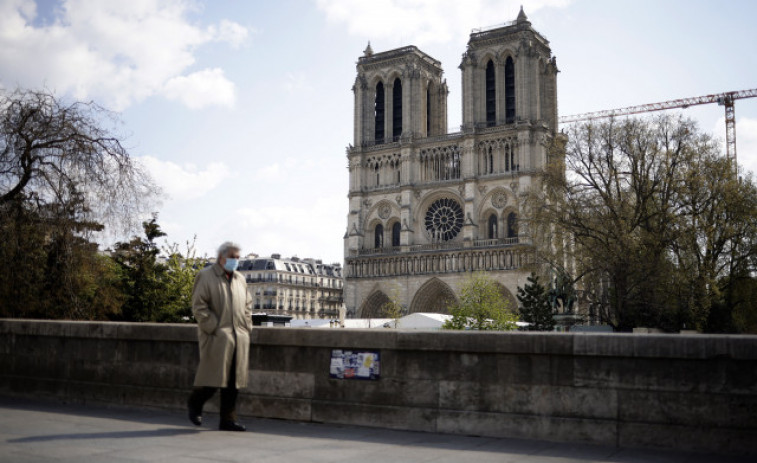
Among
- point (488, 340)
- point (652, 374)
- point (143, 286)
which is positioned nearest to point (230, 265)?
point (488, 340)

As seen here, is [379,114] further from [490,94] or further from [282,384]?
[282,384]

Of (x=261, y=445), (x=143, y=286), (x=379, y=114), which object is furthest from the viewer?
(x=379, y=114)

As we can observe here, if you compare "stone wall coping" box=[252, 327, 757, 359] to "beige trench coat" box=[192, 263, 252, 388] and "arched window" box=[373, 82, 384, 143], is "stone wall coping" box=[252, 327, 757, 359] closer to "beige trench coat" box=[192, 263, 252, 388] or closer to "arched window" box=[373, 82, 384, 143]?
"beige trench coat" box=[192, 263, 252, 388]

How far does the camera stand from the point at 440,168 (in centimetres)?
5994

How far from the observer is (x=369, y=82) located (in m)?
64.2

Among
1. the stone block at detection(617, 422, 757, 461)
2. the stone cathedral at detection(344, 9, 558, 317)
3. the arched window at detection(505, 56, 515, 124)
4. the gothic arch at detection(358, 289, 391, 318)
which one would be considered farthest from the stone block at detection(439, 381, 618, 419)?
the gothic arch at detection(358, 289, 391, 318)

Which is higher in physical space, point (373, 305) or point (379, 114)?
point (379, 114)

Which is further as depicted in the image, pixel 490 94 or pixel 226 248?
pixel 490 94

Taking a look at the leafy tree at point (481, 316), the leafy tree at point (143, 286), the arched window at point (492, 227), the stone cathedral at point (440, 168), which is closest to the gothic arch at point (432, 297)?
the stone cathedral at point (440, 168)

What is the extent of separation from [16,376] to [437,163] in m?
52.4

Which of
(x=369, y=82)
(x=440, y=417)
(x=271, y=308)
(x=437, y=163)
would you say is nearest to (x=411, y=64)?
(x=369, y=82)

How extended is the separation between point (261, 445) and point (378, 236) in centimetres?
5717

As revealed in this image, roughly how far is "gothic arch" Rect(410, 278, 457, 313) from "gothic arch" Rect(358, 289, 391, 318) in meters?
3.31

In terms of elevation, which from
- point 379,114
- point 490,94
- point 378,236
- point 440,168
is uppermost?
point 490,94
